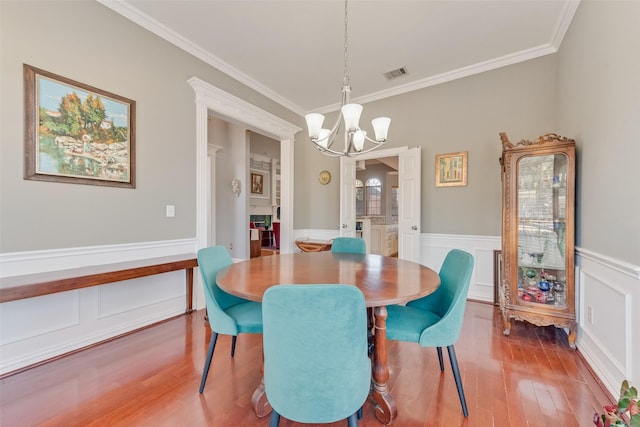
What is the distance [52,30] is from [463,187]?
426 cm

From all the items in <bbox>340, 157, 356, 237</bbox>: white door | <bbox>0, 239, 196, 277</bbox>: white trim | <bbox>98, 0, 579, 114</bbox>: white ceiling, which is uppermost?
<bbox>98, 0, 579, 114</bbox>: white ceiling

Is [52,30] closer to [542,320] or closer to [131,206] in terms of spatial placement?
[131,206]

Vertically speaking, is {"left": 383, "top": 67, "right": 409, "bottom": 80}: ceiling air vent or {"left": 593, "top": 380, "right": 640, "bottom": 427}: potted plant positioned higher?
{"left": 383, "top": 67, "right": 409, "bottom": 80}: ceiling air vent

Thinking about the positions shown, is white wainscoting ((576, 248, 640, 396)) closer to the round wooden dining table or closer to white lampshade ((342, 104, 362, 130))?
the round wooden dining table

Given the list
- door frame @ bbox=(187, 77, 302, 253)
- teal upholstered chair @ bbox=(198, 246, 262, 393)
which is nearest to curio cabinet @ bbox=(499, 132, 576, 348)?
teal upholstered chair @ bbox=(198, 246, 262, 393)

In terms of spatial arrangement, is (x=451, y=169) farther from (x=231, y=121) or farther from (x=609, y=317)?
(x=231, y=121)

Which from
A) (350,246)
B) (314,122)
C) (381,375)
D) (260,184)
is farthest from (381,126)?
(260,184)

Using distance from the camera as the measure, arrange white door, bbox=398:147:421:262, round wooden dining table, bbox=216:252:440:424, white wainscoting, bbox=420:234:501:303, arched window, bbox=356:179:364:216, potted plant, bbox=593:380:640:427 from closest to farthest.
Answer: potted plant, bbox=593:380:640:427
round wooden dining table, bbox=216:252:440:424
white wainscoting, bbox=420:234:501:303
white door, bbox=398:147:421:262
arched window, bbox=356:179:364:216

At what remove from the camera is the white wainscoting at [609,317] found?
150cm

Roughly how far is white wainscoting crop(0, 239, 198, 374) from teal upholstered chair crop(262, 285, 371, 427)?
6.77 ft

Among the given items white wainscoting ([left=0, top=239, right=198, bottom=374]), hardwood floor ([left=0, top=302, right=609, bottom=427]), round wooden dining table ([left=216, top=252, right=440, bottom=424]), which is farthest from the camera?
white wainscoting ([left=0, top=239, right=198, bottom=374])

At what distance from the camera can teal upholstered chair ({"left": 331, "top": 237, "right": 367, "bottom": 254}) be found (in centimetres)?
266

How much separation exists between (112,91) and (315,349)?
2.74 m

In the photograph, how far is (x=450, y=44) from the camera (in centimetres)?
289
